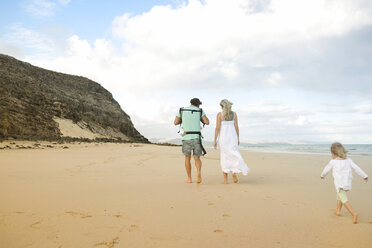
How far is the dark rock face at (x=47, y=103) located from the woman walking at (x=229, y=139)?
13.6 metres

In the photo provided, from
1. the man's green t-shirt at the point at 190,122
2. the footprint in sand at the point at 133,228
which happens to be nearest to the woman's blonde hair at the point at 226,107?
the man's green t-shirt at the point at 190,122

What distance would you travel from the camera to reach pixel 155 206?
3900 mm

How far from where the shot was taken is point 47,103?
26.6 metres

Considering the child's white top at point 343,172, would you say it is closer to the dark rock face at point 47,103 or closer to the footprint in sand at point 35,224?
the footprint in sand at point 35,224

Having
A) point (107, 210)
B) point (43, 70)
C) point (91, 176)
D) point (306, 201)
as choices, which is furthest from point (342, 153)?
point (43, 70)

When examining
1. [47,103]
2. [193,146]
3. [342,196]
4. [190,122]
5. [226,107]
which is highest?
[47,103]

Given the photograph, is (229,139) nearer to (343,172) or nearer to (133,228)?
(343,172)

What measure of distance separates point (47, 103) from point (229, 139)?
24.8 m

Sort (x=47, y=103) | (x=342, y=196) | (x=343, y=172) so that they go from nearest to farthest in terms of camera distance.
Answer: (x=342, y=196), (x=343, y=172), (x=47, y=103)

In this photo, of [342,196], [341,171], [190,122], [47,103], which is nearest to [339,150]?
[341,171]

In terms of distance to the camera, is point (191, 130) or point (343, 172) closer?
point (343, 172)

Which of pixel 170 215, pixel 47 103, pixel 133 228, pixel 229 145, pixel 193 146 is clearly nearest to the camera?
pixel 133 228

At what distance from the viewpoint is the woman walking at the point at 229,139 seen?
6375 mm

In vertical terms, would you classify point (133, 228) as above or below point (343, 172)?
below
